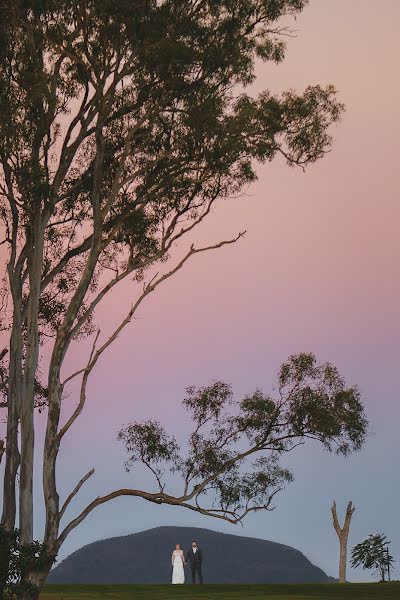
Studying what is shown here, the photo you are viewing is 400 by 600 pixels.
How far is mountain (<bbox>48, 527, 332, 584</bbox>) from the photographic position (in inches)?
5084

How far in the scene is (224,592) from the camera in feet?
109

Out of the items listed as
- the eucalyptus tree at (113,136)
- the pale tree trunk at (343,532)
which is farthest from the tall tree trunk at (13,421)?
the pale tree trunk at (343,532)

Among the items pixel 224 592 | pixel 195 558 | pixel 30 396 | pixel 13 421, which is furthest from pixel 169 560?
pixel 30 396

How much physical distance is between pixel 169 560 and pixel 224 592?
10446cm

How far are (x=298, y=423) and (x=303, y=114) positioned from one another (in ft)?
25.1

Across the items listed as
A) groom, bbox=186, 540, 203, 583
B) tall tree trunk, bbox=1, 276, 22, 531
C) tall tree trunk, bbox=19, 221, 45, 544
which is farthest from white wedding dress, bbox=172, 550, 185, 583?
tall tree trunk, bbox=19, 221, 45, 544

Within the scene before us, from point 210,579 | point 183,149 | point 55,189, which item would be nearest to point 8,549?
point 55,189

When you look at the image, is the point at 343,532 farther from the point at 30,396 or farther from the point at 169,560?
the point at 169,560

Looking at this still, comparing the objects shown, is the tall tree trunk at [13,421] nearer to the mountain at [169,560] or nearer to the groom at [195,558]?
the groom at [195,558]

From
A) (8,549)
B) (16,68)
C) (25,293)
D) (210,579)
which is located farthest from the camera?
(210,579)

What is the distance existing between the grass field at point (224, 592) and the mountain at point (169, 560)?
3546 inches

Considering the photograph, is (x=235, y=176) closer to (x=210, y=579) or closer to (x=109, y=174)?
(x=109, y=174)

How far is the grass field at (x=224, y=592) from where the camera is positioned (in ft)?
100

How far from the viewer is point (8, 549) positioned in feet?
78.4
